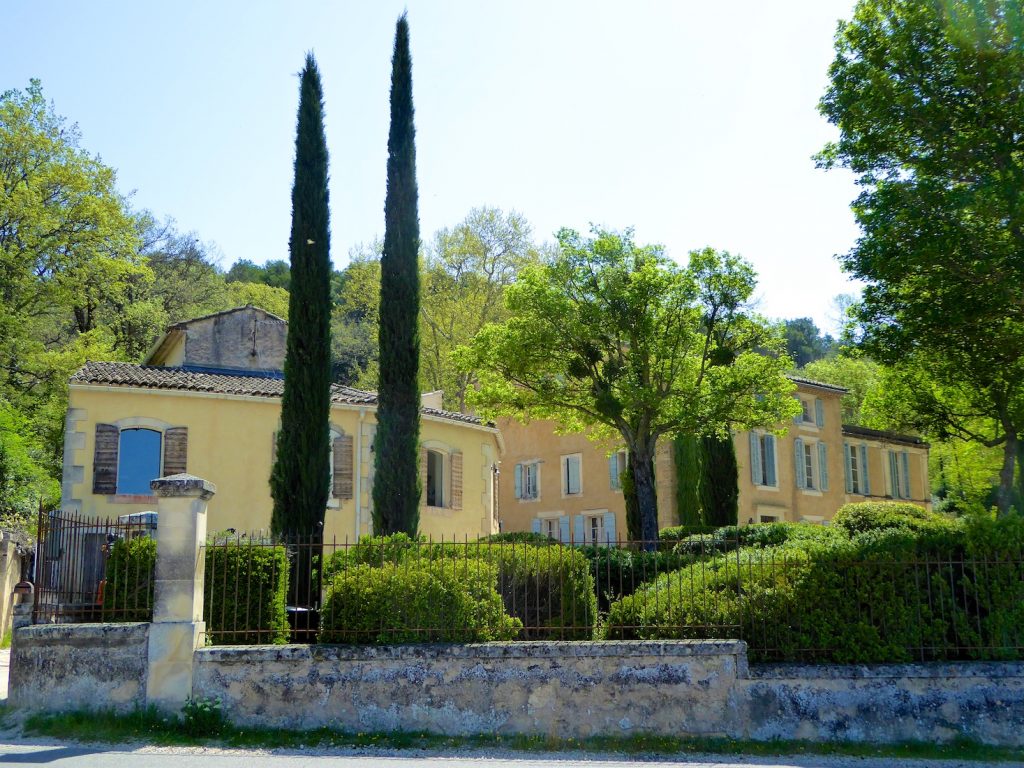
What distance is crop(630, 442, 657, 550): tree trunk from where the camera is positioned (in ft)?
76.6

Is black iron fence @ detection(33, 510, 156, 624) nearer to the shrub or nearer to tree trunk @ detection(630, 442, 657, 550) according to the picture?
the shrub

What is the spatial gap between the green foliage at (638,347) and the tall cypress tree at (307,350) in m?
5.98

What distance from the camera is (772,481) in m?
37.1

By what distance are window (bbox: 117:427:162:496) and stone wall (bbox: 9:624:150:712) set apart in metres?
12.9

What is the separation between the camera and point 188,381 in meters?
24.7

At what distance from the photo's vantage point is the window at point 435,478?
27.2 m

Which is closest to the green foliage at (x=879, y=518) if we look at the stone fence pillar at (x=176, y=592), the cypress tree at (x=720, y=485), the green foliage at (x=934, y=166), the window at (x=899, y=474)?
the green foliage at (x=934, y=166)

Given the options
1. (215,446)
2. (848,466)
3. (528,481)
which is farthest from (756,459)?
(215,446)

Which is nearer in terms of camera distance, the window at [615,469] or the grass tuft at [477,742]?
the grass tuft at [477,742]

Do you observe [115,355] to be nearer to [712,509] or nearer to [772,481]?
[712,509]

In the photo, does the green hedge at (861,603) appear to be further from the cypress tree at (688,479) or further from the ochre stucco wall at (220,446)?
the cypress tree at (688,479)

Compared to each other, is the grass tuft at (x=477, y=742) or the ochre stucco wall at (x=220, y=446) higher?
the ochre stucco wall at (x=220, y=446)

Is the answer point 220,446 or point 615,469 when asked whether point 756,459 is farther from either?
Result: point 220,446

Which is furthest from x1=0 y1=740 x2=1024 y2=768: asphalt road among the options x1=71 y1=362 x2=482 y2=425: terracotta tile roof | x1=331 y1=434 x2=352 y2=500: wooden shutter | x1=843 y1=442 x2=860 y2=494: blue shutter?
x1=843 y1=442 x2=860 y2=494: blue shutter
